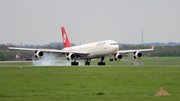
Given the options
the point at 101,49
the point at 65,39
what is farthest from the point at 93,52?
the point at 65,39

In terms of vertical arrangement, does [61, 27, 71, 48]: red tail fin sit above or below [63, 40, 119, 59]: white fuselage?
above

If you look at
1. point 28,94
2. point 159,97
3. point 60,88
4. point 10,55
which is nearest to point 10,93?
point 28,94

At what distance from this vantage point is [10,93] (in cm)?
3073

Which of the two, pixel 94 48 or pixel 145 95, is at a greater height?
pixel 94 48

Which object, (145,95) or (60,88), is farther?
(60,88)

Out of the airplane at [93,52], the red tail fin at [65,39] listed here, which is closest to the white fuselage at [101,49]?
the airplane at [93,52]

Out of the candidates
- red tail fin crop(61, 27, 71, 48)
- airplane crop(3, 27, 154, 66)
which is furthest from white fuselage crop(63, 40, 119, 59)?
red tail fin crop(61, 27, 71, 48)

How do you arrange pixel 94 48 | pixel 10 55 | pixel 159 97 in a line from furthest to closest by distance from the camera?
pixel 10 55
pixel 94 48
pixel 159 97

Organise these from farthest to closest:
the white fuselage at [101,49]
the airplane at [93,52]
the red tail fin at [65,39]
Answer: the red tail fin at [65,39]
the airplane at [93,52]
the white fuselage at [101,49]

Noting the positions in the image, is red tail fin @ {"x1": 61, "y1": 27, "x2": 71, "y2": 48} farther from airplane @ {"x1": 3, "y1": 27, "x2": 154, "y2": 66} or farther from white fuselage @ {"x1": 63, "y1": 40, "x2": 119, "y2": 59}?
white fuselage @ {"x1": 63, "y1": 40, "x2": 119, "y2": 59}

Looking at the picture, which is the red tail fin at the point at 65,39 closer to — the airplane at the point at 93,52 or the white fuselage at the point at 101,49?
the airplane at the point at 93,52

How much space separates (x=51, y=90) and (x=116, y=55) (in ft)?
160

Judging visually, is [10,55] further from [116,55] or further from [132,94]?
[132,94]

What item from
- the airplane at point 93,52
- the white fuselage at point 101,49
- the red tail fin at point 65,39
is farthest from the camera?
the red tail fin at point 65,39
